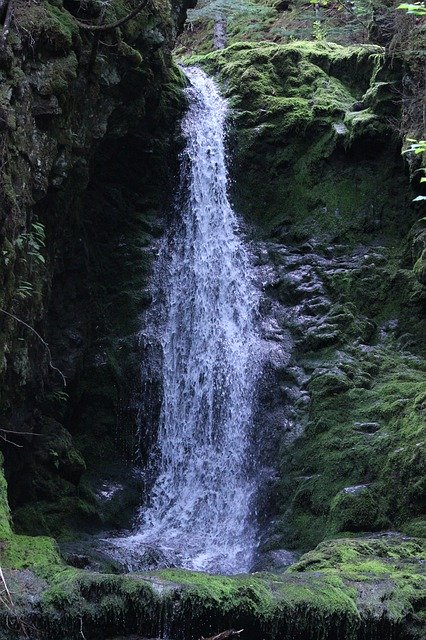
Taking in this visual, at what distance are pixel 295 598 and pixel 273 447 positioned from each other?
19.0 feet

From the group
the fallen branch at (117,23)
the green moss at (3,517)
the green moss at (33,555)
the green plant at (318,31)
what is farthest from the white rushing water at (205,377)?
the green plant at (318,31)

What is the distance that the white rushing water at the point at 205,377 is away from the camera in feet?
34.8

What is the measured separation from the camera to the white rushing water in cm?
1061

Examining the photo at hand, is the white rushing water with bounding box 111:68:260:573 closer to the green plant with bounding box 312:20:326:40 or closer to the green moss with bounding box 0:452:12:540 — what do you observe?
the green moss with bounding box 0:452:12:540

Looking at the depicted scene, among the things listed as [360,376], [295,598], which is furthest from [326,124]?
[295,598]

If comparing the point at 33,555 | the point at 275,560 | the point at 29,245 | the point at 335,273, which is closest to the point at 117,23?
the point at 29,245

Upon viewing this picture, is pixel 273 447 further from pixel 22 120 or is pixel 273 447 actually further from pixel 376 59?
pixel 376 59

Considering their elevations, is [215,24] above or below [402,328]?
above

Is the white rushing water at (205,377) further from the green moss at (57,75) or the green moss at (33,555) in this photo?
the green moss at (57,75)

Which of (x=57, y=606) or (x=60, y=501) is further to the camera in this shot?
(x=60, y=501)

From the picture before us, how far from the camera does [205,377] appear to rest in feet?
41.2

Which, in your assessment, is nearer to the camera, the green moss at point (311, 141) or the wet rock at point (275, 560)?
the wet rock at point (275, 560)

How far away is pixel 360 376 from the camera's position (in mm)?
11492

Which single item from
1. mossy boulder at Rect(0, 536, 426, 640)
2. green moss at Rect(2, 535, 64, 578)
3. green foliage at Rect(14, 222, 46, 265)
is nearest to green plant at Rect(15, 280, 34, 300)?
green foliage at Rect(14, 222, 46, 265)
